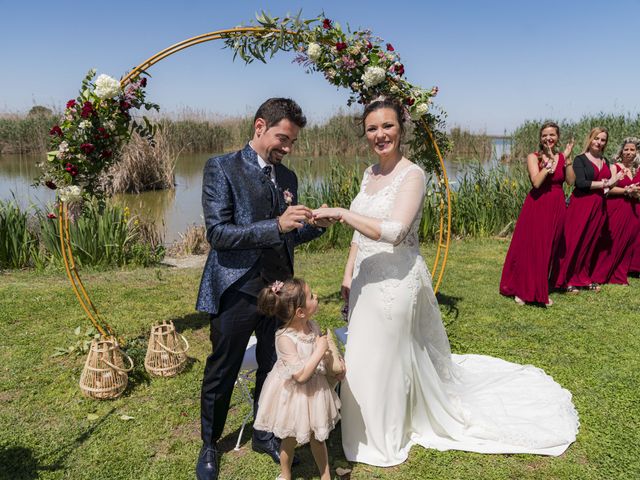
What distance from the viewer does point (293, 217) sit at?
2.65m

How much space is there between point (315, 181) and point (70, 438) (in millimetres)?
7143

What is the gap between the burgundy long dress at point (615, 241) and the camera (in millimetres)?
7164

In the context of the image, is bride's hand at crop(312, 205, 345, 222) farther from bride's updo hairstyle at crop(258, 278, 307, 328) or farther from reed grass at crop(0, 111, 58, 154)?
reed grass at crop(0, 111, 58, 154)

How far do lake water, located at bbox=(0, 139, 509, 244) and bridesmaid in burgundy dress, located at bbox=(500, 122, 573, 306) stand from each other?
3840 mm

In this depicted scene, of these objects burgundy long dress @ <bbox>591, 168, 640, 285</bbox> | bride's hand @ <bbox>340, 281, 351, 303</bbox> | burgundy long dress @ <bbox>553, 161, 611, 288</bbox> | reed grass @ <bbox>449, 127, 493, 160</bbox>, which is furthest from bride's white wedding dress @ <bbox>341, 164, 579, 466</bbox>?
reed grass @ <bbox>449, 127, 493, 160</bbox>

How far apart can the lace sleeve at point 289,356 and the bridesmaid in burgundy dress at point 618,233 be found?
6.01 meters

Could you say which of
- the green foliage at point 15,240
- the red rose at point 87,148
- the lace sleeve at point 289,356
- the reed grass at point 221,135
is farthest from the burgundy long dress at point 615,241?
the reed grass at point 221,135

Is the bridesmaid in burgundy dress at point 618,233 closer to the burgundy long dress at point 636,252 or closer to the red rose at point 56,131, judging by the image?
the burgundy long dress at point 636,252

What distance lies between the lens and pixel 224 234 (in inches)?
109

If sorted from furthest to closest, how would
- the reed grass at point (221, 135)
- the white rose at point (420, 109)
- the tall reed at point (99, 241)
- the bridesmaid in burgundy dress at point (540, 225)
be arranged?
the reed grass at point (221, 135), the tall reed at point (99, 241), the bridesmaid in burgundy dress at point (540, 225), the white rose at point (420, 109)

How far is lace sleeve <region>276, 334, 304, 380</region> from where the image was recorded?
274 cm

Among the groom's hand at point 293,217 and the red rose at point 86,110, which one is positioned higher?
the red rose at point 86,110

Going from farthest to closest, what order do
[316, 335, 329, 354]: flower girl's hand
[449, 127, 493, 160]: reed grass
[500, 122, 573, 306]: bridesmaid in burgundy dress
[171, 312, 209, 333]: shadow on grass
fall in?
[449, 127, 493, 160]: reed grass → [500, 122, 573, 306]: bridesmaid in burgundy dress → [171, 312, 209, 333]: shadow on grass → [316, 335, 329, 354]: flower girl's hand

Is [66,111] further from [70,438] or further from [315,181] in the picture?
[315,181]
